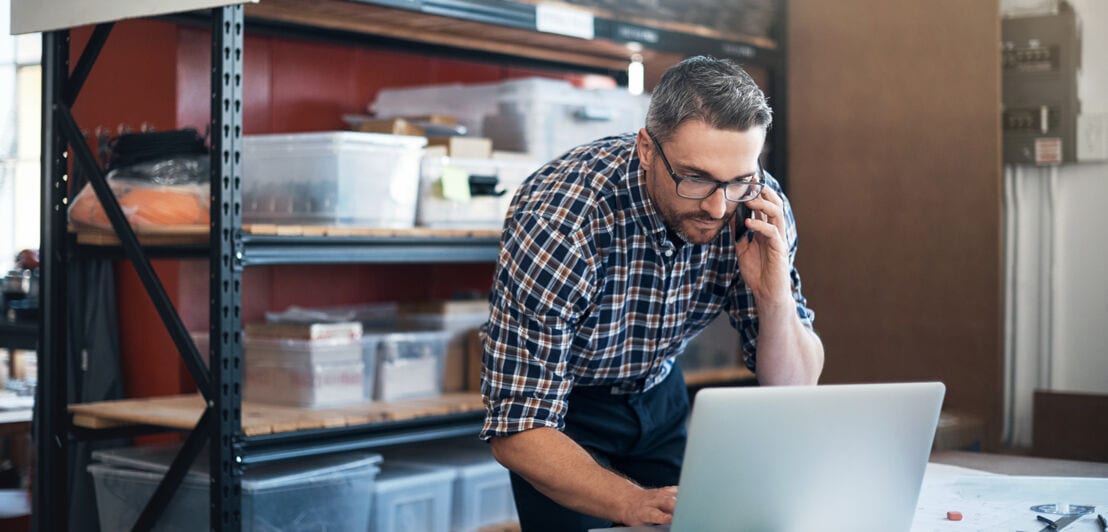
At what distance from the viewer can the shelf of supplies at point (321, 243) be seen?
2527 millimetres

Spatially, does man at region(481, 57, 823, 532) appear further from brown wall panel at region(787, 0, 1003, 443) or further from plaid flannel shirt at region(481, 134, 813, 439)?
brown wall panel at region(787, 0, 1003, 443)

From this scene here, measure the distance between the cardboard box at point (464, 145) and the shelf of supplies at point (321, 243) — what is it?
0.71 ft

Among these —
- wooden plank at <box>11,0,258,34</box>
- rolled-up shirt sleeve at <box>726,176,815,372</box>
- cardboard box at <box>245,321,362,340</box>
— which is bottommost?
cardboard box at <box>245,321,362,340</box>

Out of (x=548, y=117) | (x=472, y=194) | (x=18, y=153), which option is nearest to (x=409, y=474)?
(x=472, y=194)

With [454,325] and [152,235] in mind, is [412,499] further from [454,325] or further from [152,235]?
[152,235]

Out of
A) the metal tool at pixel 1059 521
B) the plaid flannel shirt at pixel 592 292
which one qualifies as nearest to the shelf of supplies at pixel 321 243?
the plaid flannel shirt at pixel 592 292

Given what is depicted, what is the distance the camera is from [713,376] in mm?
3656

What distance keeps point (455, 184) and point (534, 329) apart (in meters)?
1.25

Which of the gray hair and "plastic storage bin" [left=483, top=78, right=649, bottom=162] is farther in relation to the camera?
"plastic storage bin" [left=483, top=78, right=649, bottom=162]

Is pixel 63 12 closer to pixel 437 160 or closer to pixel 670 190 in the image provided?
pixel 437 160

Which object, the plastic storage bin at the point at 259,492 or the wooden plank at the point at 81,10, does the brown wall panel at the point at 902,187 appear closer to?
the plastic storage bin at the point at 259,492

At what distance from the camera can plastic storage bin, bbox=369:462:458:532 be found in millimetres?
2908

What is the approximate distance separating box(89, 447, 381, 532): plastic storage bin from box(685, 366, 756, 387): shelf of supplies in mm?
1074

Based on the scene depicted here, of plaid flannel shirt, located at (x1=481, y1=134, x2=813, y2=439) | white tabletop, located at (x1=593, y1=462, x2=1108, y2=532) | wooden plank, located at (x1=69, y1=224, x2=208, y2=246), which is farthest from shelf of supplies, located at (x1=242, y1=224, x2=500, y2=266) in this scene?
white tabletop, located at (x1=593, y1=462, x2=1108, y2=532)
